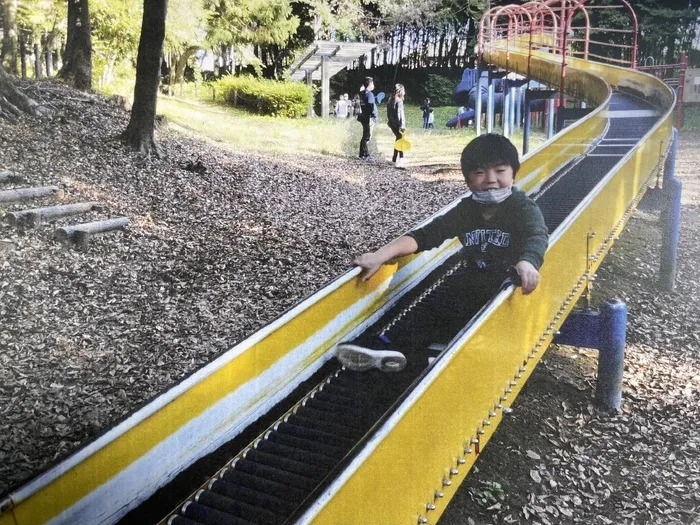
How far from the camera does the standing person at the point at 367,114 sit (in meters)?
6.81

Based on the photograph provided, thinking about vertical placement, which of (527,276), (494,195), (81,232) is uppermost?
(494,195)

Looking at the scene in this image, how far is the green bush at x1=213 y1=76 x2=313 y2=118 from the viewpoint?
6.18 metres

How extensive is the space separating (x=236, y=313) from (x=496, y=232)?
1.71 metres

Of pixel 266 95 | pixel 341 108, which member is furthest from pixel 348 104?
pixel 266 95

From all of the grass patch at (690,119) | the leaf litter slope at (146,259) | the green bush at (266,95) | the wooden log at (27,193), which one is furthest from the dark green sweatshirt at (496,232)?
the grass patch at (690,119)

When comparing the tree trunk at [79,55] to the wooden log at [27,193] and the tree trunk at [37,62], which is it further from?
the wooden log at [27,193]

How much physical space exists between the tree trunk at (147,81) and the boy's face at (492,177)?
4.16 meters

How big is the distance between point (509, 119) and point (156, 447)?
7.60 metres

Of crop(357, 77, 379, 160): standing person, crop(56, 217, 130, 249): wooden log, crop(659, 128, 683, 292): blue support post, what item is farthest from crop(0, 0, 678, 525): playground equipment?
crop(357, 77, 379, 160): standing person

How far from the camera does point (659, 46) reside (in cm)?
865

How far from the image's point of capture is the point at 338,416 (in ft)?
6.98

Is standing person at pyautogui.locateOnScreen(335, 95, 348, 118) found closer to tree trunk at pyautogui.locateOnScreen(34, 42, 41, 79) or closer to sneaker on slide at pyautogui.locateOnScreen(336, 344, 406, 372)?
tree trunk at pyautogui.locateOnScreen(34, 42, 41, 79)

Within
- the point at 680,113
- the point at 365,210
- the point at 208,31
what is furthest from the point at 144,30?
the point at 680,113

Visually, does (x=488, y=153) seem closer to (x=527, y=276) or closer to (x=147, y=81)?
(x=527, y=276)
